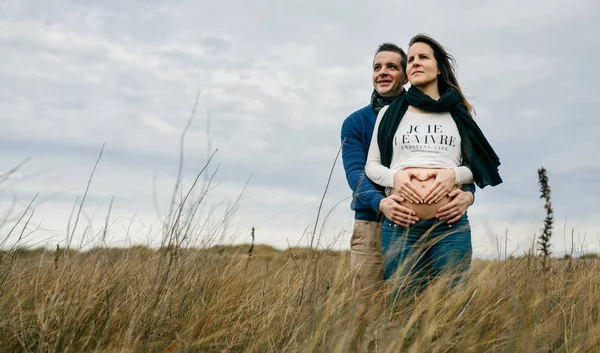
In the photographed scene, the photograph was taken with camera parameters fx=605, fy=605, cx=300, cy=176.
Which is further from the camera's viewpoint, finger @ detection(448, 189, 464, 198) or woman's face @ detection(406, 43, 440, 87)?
woman's face @ detection(406, 43, 440, 87)

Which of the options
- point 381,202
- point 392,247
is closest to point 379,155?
point 381,202

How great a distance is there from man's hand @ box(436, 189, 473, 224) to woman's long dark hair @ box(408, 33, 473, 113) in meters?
0.56

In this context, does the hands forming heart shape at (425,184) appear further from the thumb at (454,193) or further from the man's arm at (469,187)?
the man's arm at (469,187)

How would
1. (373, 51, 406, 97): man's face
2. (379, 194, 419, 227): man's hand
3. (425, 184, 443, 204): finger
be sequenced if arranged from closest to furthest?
(425, 184, 443, 204): finger
(379, 194, 419, 227): man's hand
(373, 51, 406, 97): man's face

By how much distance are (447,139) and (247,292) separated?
1650mm

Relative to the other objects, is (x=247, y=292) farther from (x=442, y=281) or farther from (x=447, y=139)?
(x=447, y=139)

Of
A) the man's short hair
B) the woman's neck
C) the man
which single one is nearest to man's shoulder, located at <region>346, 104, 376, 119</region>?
the man

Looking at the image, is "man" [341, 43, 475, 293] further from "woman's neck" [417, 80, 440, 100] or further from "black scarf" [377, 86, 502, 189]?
"woman's neck" [417, 80, 440, 100]

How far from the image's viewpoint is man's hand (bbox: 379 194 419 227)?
10.3ft

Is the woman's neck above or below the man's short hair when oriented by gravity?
below

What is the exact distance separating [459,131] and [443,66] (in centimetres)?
41

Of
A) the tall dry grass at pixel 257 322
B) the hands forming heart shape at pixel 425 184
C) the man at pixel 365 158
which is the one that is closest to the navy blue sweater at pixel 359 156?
the man at pixel 365 158

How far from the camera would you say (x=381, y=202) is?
10.7 feet

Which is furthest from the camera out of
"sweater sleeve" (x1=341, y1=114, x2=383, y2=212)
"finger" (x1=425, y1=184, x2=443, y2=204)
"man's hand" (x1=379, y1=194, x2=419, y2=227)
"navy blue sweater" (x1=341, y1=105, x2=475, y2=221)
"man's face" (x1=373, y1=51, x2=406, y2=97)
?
"man's face" (x1=373, y1=51, x2=406, y2=97)
